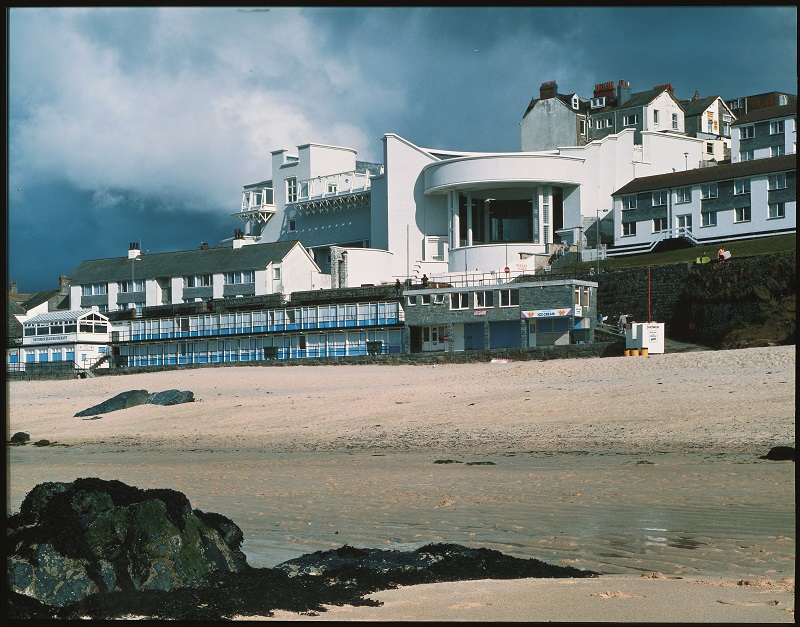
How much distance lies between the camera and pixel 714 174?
58156 mm

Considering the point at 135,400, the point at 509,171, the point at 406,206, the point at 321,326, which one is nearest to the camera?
the point at 135,400

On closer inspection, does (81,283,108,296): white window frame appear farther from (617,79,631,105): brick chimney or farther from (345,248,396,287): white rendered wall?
(617,79,631,105): brick chimney

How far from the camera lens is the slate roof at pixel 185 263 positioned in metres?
68.9

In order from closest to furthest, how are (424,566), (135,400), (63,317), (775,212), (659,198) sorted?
(424,566) → (135,400) → (775,212) → (659,198) → (63,317)

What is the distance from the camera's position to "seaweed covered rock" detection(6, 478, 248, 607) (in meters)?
7.93

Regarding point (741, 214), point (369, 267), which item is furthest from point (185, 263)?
point (741, 214)

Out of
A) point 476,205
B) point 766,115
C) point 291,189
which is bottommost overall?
→ point 476,205

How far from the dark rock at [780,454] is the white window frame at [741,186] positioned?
4322 centimetres

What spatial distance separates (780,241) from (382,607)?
4784cm

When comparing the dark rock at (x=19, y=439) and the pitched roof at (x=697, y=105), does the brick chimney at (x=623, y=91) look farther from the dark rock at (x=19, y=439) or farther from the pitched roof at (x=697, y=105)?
the dark rock at (x=19, y=439)

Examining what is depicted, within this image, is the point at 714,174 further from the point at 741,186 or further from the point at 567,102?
the point at 567,102

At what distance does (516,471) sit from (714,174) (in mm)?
46236

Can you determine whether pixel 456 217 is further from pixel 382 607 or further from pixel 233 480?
pixel 382 607

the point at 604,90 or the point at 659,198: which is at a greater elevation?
the point at 604,90
